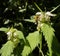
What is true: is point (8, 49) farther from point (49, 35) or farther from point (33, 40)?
point (49, 35)

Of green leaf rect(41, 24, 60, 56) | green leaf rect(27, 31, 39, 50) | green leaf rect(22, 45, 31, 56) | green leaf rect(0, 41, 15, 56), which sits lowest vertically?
green leaf rect(22, 45, 31, 56)

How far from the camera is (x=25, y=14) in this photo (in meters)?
2.60

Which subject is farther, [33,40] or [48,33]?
[33,40]

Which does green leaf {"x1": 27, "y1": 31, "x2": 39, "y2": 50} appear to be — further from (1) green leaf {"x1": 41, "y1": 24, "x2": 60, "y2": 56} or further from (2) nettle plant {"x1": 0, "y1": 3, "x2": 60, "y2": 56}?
(1) green leaf {"x1": 41, "y1": 24, "x2": 60, "y2": 56}

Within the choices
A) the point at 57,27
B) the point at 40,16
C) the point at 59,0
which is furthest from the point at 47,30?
the point at 59,0

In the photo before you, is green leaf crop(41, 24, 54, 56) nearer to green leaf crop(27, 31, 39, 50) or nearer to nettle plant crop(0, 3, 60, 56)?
nettle plant crop(0, 3, 60, 56)

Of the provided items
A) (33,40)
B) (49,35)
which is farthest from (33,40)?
(49,35)

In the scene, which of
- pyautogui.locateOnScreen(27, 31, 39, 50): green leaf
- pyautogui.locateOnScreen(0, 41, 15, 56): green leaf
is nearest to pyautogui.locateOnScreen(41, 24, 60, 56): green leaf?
pyautogui.locateOnScreen(27, 31, 39, 50): green leaf

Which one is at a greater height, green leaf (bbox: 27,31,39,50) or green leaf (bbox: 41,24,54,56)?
green leaf (bbox: 41,24,54,56)

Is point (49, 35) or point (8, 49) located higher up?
point (49, 35)

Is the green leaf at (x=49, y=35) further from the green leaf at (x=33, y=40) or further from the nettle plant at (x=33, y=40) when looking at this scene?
the green leaf at (x=33, y=40)

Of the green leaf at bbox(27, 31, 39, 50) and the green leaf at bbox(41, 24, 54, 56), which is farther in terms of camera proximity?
the green leaf at bbox(27, 31, 39, 50)

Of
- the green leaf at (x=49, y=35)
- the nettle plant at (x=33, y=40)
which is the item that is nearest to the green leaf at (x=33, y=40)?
the nettle plant at (x=33, y=40)

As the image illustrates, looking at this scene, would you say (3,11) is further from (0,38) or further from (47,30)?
(47,30)
